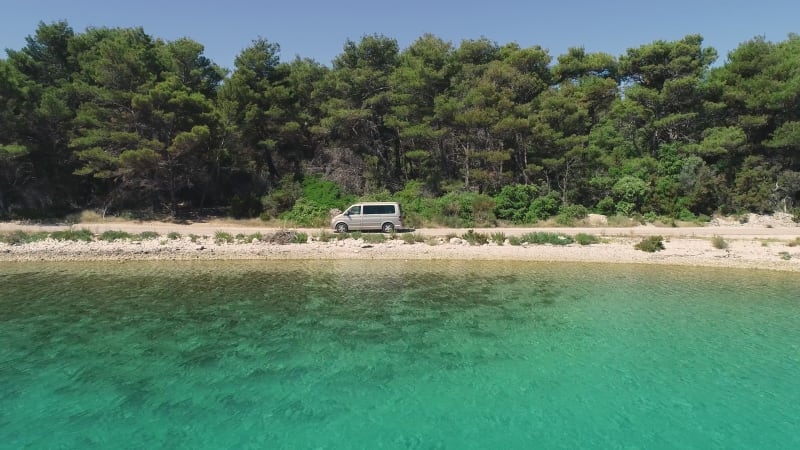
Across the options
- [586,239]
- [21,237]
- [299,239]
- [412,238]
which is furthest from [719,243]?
[21,237]

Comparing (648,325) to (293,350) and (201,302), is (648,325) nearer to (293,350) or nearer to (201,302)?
(293,350)

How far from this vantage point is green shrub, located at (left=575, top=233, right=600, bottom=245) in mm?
23025

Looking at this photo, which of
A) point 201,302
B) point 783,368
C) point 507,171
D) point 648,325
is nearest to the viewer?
point 783,368

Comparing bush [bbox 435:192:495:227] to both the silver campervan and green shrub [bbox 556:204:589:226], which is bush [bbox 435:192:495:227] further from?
green shrub [bbox 556:204:589:226]

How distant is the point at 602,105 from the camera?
38875 mm

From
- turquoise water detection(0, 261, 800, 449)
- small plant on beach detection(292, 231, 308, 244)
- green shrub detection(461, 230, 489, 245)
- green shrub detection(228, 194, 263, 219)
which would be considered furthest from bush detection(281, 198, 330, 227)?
turquoise water detection(0, 261, 800, 449)

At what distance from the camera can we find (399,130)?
1383 inches

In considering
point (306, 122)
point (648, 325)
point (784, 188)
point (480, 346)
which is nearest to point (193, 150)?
point (306, 122)

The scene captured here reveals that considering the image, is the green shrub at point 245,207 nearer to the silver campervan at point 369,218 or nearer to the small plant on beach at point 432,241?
the silver campervan at point 369,218

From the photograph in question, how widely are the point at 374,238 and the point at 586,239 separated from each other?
10922 mm

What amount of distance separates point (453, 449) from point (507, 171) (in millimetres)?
28546

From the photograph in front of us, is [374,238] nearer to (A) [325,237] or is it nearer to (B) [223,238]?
(A) [325,237]

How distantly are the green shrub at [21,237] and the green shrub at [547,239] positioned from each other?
25.2 metres

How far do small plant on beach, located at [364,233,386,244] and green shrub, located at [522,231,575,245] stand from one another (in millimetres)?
7393
